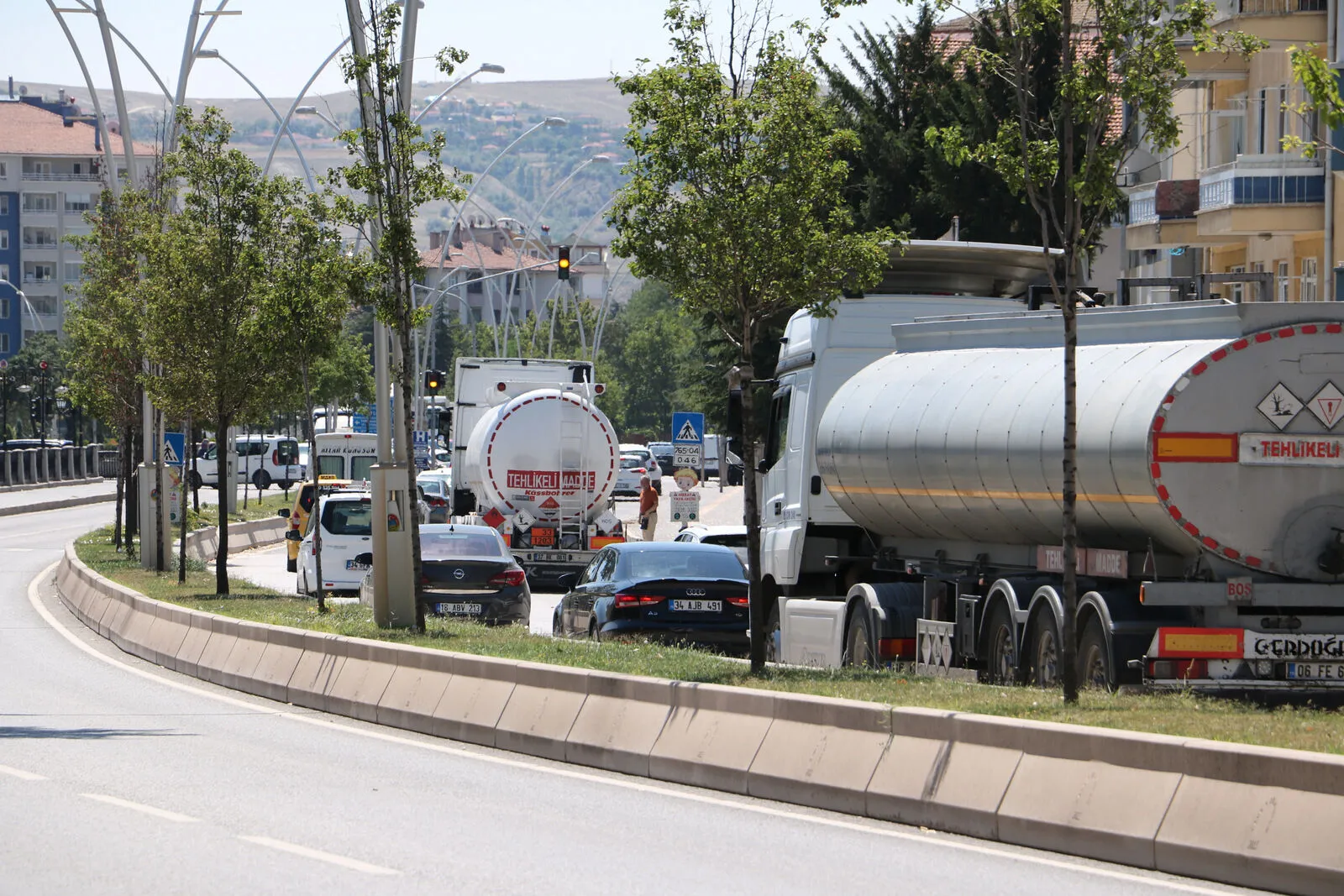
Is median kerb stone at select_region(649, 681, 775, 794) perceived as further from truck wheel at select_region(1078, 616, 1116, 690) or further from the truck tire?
the truck tire

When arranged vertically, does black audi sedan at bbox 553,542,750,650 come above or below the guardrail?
above

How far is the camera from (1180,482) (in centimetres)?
1409

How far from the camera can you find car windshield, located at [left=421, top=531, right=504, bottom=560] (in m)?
24.8

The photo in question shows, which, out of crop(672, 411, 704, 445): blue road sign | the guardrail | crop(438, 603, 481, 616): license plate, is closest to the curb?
crop(438, 603, 481, 616): license plate

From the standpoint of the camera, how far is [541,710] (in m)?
14.5

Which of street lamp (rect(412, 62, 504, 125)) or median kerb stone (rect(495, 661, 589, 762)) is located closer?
median kerb stone (rect(495, 661, 589, 762))

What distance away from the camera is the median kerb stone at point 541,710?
14.2 m

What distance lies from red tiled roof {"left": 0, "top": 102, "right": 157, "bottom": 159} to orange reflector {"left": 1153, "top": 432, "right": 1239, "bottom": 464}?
156 metres

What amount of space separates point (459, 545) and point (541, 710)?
35.2 feet

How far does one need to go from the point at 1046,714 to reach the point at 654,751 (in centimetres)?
258

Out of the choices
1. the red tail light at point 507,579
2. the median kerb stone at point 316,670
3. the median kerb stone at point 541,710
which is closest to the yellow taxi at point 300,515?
the red tail light at point 507,579

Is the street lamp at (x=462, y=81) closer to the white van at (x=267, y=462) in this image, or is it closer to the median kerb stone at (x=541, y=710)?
the median kerb stone at (x=541, y=710)

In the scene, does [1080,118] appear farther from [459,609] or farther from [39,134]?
[39,134]

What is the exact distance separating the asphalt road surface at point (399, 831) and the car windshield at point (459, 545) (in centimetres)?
831
